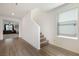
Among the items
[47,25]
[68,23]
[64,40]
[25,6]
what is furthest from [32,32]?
[68,23]

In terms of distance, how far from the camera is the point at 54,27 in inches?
254

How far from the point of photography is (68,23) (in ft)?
17.6

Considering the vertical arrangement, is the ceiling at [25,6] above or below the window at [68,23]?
above

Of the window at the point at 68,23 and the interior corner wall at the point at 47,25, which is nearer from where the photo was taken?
the window at the point at 68,23

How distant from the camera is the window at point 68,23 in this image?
16.1 ft

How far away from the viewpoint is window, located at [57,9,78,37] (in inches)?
193

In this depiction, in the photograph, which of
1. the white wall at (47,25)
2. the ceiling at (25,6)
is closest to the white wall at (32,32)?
the ceiling at (25,6)

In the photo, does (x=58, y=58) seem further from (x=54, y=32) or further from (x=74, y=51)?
(x=54, y=32)

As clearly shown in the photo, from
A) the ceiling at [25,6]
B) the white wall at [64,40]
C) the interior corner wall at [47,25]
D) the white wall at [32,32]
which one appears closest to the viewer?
the white wall at [64,40]

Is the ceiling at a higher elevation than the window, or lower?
higher

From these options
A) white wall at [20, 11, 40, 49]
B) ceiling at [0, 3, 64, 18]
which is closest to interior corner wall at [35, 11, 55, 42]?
ceiling at [0, 3, 64, 18]

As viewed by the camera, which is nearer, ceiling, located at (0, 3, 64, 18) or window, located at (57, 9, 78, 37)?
window, located at (57, 9, 78, 37)

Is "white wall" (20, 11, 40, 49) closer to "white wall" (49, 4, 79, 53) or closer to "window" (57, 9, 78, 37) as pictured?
"white wall" (49, 4, 79, 53)

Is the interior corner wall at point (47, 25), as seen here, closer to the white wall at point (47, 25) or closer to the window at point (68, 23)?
the white wall at point (47, 25)
